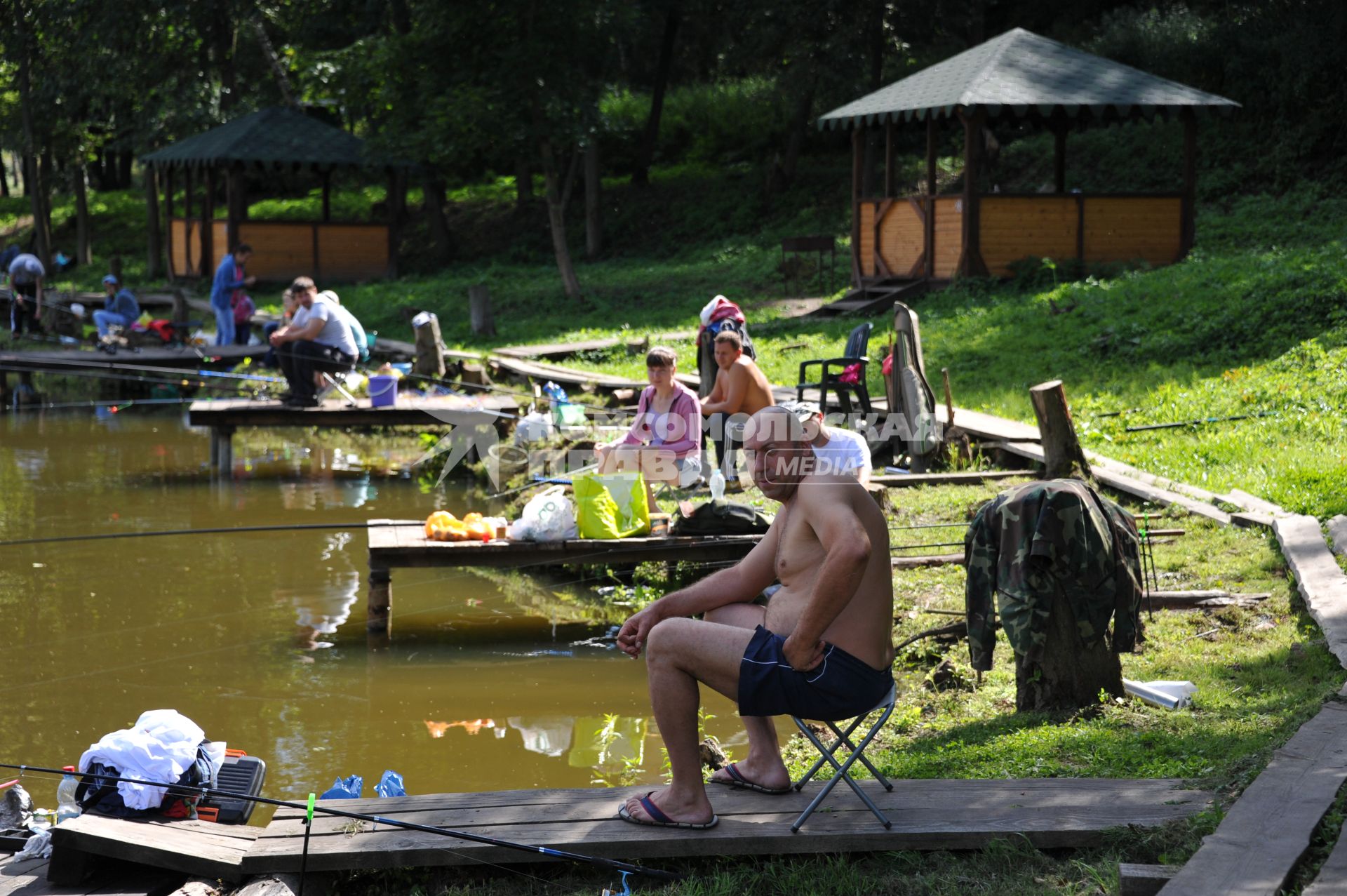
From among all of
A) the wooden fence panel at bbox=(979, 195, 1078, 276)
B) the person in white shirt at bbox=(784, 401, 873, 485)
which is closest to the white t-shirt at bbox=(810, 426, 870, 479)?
the person in white shirt at bbox=(784, 401, 873, 485)

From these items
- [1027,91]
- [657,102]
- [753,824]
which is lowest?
[753,824]

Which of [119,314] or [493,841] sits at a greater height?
[119,314]

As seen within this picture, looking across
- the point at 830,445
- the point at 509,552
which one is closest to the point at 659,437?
the point at 509,552

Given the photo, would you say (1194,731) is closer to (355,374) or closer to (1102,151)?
(355,374)

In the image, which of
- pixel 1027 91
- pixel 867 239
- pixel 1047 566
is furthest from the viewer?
pixel 867 239

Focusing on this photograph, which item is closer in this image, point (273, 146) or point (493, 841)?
point (493, 841)

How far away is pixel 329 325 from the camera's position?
1488 cm

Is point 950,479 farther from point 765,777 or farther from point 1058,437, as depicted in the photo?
point 765,777

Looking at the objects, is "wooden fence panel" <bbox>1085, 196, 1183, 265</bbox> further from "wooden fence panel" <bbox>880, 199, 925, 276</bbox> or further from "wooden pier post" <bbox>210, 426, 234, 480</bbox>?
"wooden pier post" <bbox>210, 426, 234, 480</bbox>

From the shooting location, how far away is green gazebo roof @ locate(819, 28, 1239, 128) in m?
19.1

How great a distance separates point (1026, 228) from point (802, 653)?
1660 cm

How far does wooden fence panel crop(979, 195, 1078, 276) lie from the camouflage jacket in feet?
47.4

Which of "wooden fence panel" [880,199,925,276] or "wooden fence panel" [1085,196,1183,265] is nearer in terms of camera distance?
"wooden fence panel" [1085,196,1183,265]

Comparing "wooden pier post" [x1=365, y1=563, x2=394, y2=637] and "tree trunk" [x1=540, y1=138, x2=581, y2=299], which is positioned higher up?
"tree trunk" [x1=540, y1=138, x2=581, y2=299]
